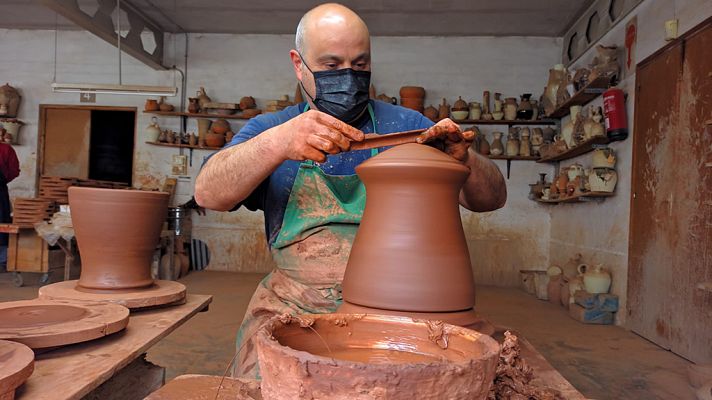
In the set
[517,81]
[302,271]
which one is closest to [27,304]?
[302,271]

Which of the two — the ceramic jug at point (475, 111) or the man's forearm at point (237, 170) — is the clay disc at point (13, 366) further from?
the ceramic jug at point (475, 111)

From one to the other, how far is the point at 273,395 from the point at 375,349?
28 cm

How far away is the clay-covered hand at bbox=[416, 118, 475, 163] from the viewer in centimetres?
139

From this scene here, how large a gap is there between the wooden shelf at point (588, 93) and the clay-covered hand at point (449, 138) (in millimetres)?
4692

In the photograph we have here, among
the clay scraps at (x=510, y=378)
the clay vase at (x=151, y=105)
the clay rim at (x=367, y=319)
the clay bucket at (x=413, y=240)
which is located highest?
the clay vase at (x=151, y=105)

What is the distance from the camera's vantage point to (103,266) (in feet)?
7.70

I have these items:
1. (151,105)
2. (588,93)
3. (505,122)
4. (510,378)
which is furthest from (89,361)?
(151,105)

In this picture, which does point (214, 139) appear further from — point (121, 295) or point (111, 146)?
point (121, 295)

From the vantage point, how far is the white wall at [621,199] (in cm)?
454

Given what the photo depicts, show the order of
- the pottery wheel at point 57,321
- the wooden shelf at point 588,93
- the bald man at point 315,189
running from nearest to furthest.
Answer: the pottery wheel at point 57,321, the bald man at point 315,189, the wooden shelf at point 588,93

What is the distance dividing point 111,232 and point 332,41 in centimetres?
131

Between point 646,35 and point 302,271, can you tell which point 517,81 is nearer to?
point 646,35

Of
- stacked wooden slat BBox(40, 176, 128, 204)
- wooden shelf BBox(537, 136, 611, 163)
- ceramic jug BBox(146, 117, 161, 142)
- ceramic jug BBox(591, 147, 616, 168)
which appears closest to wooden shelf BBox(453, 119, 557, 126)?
wooden shelf BBox(537, 136, 611, 163)

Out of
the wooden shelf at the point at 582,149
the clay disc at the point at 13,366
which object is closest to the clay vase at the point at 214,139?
the wooden shelf at the point at 582,149
